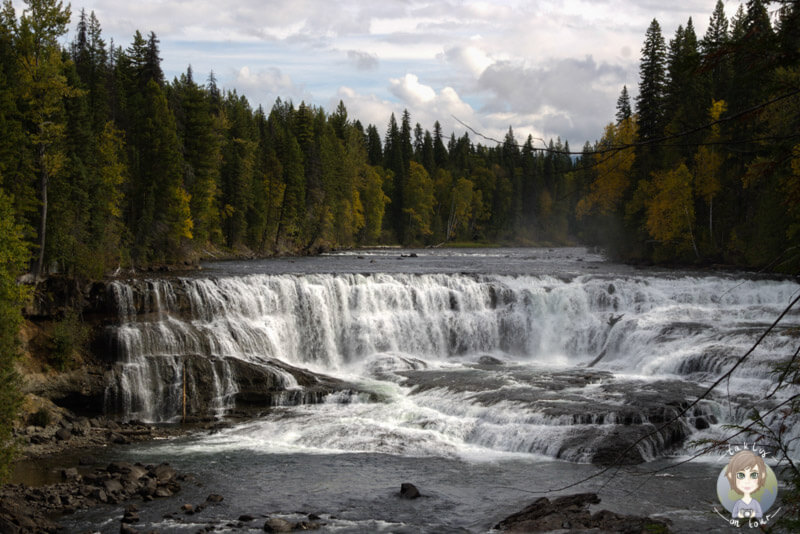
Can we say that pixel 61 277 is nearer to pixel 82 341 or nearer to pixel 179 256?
pixel 82 341

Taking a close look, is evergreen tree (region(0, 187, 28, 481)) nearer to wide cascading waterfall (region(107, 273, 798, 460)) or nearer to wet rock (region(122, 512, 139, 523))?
wet rock (region(122, 512, 139, 523))

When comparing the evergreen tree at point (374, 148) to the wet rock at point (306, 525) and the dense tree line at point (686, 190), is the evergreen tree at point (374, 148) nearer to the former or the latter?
the dense tree line at point (686, 190)

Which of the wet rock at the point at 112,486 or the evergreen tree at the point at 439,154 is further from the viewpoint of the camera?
the evergreen tree at the point at 439,154

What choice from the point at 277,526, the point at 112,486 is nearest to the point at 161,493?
the point at 112,486

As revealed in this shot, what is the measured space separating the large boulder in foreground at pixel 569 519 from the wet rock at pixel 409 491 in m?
2.25

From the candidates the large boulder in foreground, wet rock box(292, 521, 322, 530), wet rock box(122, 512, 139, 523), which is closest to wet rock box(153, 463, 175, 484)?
wet rock box(122, 512, 139, 523)

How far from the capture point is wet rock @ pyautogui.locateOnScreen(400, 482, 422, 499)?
15.2m

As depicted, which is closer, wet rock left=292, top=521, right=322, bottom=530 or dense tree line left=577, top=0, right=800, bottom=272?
wet rock left=292, top=521, right=322, bottom=530

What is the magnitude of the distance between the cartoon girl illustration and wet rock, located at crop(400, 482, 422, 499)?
10.3 meters

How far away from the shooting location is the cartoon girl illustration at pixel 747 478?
548 cm

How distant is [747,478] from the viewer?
5457 millimetres

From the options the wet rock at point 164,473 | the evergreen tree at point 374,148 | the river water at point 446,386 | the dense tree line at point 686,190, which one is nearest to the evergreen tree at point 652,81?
the dense tree line at point 686,190

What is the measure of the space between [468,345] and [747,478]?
2665cm

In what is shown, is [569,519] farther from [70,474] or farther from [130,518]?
[70,474]
